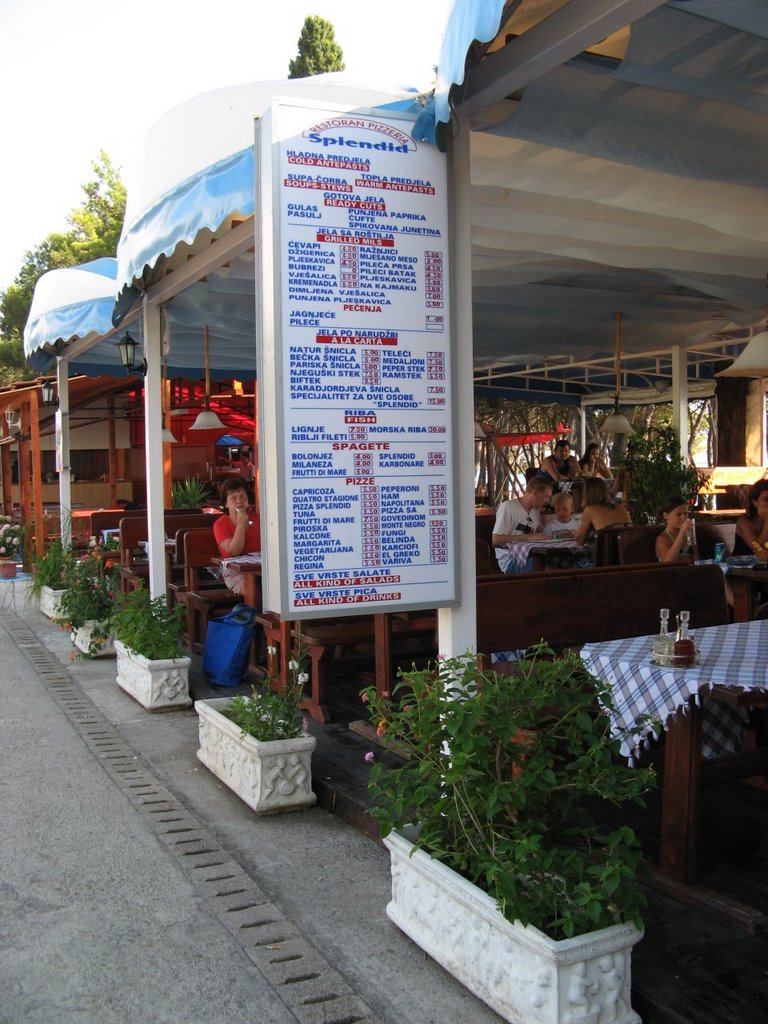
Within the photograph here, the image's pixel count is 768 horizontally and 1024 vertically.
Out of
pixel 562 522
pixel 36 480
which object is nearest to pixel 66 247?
pixel 36 480

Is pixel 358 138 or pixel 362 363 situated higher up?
pixel 358 138

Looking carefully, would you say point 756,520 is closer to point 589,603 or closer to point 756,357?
point 756,357

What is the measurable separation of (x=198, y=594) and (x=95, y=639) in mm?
1182

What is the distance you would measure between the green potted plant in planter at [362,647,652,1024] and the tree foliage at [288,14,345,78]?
2082cm

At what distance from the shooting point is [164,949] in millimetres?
3086

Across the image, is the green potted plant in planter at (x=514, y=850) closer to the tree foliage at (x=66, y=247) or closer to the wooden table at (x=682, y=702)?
the wooden table at (x=682, y=702)

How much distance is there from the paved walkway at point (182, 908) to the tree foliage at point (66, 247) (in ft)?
92.3

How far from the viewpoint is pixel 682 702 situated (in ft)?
9.85

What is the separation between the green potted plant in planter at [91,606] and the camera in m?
7.89

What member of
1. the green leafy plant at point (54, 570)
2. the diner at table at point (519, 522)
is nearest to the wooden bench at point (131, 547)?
the green leafy plant at point (54, 570)

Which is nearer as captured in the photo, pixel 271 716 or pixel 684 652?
pixel 684 652

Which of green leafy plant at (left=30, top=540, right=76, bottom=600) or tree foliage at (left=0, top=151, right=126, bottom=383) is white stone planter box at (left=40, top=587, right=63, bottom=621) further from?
tree foliage at (left=0, top=151, right=126, bottom=383)

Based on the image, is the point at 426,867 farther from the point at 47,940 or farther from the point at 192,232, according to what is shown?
the point at 192,232

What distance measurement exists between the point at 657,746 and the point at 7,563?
12.2 metres
